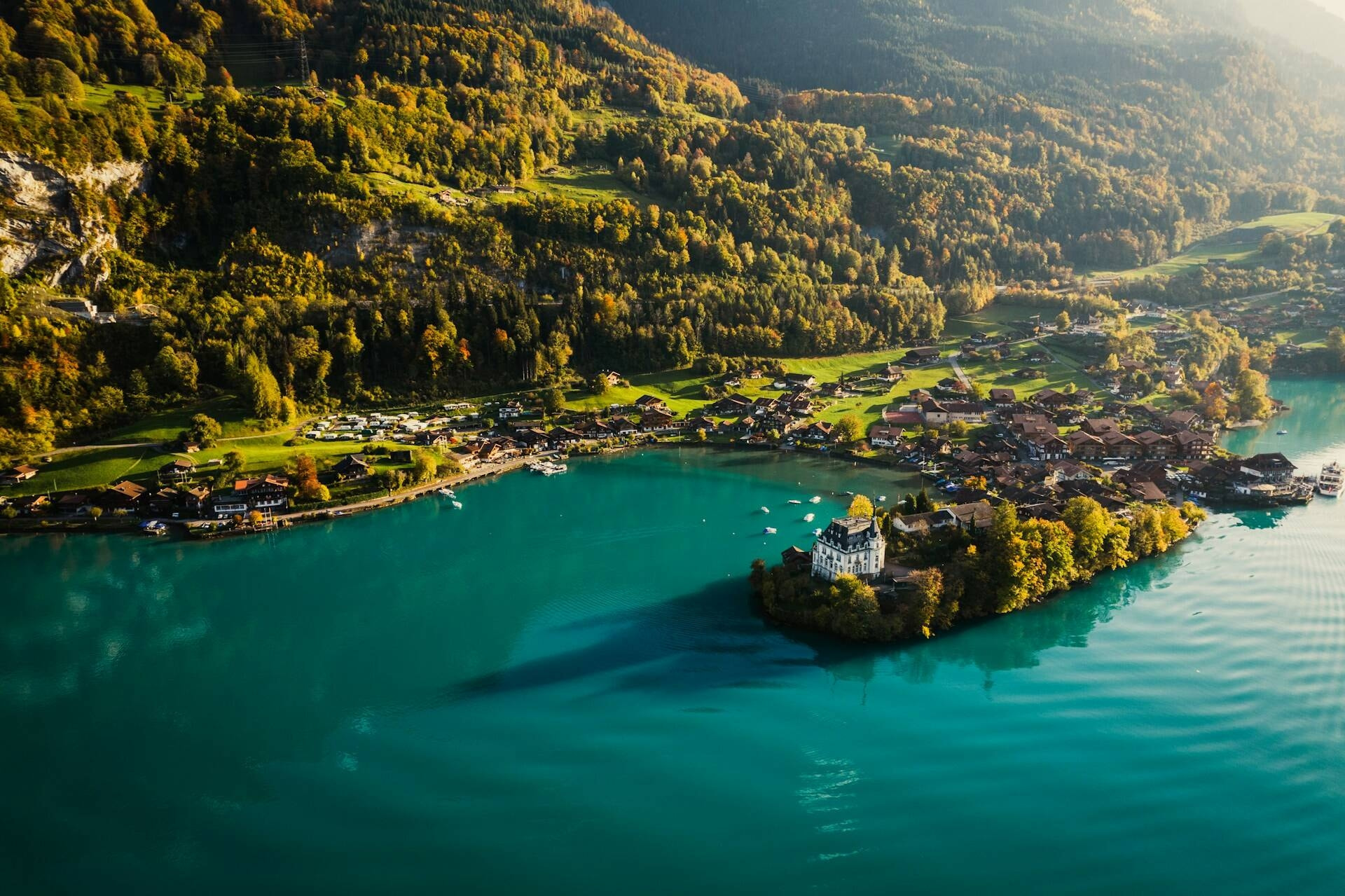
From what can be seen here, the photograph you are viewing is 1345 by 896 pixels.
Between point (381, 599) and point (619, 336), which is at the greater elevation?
point (619, 336)

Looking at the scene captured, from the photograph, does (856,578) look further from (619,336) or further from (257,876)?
(619,336)

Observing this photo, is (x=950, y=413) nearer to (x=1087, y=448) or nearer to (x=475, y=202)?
(x=1087, y=448)

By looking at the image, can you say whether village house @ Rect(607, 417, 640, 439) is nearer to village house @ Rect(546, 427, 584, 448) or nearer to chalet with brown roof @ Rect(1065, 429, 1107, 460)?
village house @ Rect(546, 427, 584, 448)

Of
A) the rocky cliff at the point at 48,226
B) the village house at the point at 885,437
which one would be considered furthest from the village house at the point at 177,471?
the village house at the point at 885,437

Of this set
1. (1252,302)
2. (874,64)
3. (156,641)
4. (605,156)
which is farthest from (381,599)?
(874,64)

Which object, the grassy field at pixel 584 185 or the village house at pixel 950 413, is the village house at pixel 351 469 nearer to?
the village house at pixel 950 413

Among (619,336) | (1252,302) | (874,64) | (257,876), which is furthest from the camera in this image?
(874,64)
